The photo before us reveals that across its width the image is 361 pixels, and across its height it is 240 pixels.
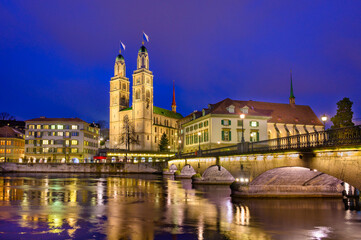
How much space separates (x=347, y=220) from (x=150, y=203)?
48.2 feet

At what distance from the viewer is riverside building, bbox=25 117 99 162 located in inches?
4550

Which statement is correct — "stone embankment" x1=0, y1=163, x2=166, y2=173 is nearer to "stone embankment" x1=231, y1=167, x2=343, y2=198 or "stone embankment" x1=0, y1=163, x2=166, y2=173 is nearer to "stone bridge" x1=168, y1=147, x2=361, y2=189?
"stone bridge" x1=168, y1=147, x2=361, y2=189

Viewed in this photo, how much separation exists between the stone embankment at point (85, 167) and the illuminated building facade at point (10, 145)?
61.0 feet

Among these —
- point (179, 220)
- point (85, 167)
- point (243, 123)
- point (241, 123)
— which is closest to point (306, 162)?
point (179, 220)

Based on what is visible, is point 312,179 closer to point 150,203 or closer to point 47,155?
point 150,203

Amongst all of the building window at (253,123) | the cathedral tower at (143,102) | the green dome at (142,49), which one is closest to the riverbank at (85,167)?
the building window at (253,123)

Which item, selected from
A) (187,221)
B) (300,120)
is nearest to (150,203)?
(187,221)

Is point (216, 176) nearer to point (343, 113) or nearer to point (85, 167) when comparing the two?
point (343, 113)

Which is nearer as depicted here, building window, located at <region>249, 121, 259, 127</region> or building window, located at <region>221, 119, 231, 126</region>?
building window, located at <region>221, 119, 231, 126</region>

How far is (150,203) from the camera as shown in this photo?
28.1 m

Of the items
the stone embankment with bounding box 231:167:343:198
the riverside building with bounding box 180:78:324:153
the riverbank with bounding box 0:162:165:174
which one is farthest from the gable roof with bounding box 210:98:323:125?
the stone embankment with bounding box 231:167:343:198

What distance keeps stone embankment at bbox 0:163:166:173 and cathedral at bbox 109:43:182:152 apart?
33.4m

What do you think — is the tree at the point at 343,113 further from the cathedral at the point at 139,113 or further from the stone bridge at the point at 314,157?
the cathedral at the point at 139,113

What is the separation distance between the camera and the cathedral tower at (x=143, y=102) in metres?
140
